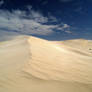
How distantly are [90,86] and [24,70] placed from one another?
2.30 m

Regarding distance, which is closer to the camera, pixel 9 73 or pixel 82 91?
pixel 82 91

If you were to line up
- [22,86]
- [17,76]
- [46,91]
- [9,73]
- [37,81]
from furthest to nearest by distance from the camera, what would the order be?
1. [9,73]
2. [17,76]
3. [37,81]
4. [22,86]
5. [46,91]

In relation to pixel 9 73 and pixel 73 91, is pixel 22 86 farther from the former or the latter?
pixel 73 91

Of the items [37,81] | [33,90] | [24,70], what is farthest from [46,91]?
[24,70]

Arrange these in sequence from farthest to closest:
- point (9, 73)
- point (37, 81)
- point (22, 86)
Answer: point (9, 73) → point (37, 81) → point (22, 86)

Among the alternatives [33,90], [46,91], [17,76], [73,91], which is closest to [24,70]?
[17,76]

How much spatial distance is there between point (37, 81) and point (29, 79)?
0.94ft

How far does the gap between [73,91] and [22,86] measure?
142 centimetres

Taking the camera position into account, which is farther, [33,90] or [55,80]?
[55,80]

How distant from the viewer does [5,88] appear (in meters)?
2.45

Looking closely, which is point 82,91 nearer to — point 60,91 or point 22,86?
point 60,91

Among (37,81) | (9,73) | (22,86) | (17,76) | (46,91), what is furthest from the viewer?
(9,73)

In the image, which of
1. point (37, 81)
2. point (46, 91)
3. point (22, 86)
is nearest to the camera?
point (46, 91)

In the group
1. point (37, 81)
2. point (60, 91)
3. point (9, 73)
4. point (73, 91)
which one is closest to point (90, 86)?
point (73, 91)
